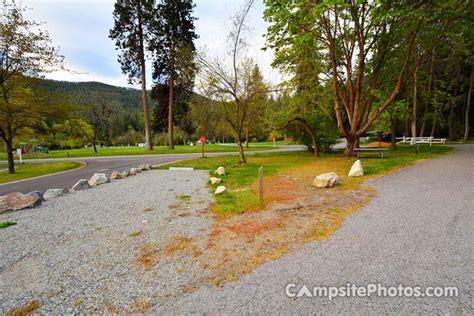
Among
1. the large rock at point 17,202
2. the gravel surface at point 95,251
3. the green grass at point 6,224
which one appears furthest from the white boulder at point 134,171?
the green grass at point 6,224

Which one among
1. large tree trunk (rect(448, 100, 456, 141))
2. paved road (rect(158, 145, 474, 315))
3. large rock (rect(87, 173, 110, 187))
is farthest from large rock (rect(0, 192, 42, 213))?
large tree trunk (rect(448, 100, 456, 141))

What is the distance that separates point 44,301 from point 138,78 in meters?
23.3

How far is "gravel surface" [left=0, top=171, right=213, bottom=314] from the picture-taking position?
6.96ft

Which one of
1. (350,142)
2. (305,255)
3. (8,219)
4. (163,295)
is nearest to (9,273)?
(163,295)

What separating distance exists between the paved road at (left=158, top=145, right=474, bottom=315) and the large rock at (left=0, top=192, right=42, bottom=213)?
6040 millimetres

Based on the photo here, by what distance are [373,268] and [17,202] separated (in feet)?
26.7

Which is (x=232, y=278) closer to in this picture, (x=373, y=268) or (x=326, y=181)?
(x=373, y=268)

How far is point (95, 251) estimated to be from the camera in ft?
9.94

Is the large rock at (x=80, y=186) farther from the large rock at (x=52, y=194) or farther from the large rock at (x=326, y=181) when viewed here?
the large rock at (x=326, y=181)

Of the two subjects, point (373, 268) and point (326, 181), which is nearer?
point (373, 268)

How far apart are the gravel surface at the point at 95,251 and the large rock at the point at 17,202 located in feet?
0.89

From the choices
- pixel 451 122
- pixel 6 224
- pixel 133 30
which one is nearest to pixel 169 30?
pixel 133 30

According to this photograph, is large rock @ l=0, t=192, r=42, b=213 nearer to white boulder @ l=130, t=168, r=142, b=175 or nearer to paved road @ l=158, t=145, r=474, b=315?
white boulder @ l=130, t=168, r=142, b=175

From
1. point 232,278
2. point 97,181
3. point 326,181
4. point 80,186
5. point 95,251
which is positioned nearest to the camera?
point 232,278
